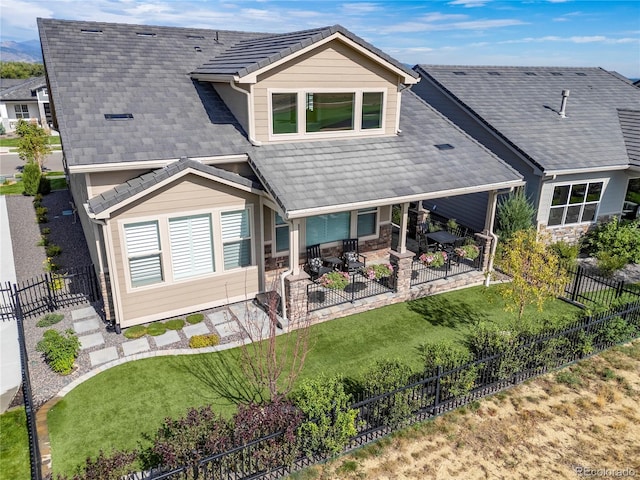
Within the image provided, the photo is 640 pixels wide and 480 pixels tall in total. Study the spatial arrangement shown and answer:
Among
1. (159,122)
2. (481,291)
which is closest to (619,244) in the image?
(481,291)

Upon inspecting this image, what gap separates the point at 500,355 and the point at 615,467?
2895 millimetres

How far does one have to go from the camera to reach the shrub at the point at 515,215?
17734 mm

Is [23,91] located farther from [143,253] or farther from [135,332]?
[135,332]

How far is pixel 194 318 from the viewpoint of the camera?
535 inches

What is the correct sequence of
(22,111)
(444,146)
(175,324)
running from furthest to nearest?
(22,111) < (444,146) < (175,324)

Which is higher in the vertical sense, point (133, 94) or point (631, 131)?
point (133, 94)

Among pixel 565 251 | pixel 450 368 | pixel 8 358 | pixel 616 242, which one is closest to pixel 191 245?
pixel 8 358

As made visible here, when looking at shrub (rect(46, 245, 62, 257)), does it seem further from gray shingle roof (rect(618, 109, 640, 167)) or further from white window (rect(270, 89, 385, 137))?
gray shingle roof (rect(618, 109, 640, 167))

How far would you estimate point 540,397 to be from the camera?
10727 millimetres

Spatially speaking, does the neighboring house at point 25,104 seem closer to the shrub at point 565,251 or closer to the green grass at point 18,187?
the green grass at point 18,187

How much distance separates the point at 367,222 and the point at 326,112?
418 centimetres

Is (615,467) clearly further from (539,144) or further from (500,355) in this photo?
(539,144)

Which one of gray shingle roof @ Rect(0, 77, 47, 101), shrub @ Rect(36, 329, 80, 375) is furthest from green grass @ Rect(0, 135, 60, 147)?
shrub @ Rect(36, 329, 80, 375)

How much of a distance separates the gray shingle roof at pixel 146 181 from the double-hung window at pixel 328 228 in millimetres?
3260
